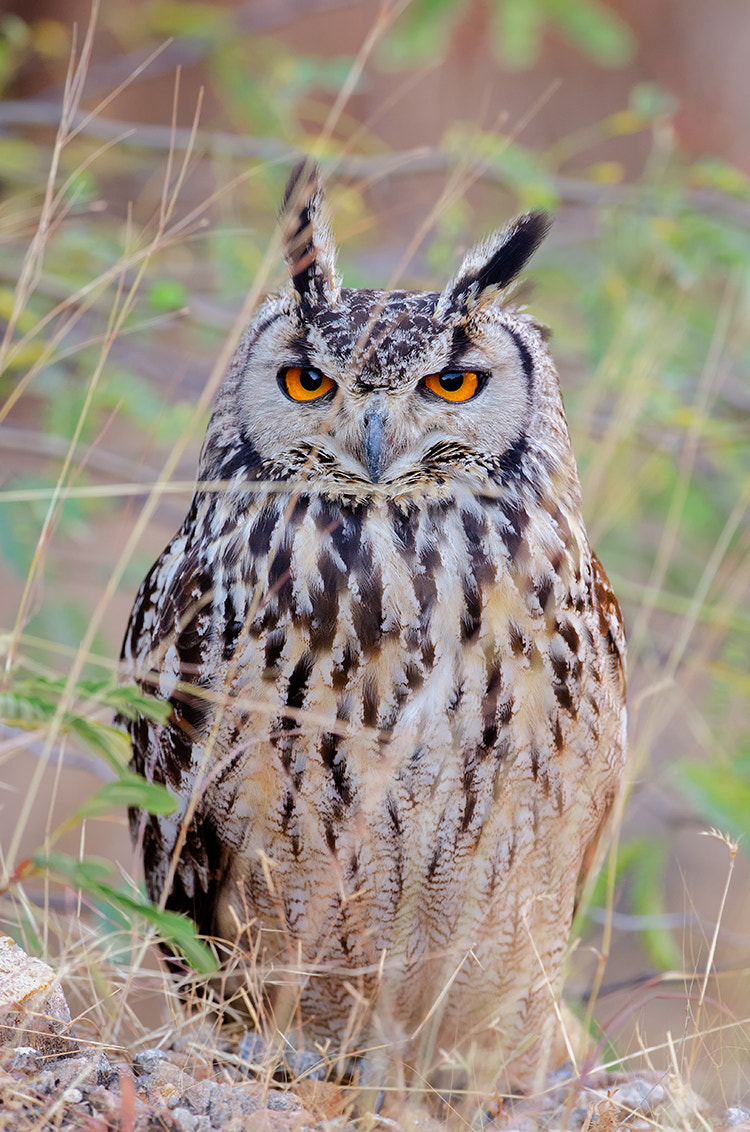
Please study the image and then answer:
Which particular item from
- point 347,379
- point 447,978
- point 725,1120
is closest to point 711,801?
point 447,978

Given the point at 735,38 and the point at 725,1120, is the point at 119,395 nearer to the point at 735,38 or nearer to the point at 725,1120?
the point at 725,1120

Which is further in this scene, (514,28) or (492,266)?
(514,28)

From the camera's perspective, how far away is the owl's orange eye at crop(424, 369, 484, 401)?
1.82 meters

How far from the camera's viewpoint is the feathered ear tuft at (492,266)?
186 centimetres

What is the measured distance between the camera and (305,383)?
1.84m

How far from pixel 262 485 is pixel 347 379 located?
217mm

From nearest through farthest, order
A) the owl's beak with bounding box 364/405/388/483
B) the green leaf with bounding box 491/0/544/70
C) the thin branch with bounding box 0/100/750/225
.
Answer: the owl's beak with bounding box 364/405/388/483 → the thin branch with bounding box 0/100/750/225 → the green leaf with bounding box 491/0/544/70

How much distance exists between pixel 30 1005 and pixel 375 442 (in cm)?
93

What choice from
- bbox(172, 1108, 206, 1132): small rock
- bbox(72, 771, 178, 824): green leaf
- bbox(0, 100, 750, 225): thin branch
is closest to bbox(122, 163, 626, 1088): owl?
bbox(172, 1108, 206, 1132): small rock

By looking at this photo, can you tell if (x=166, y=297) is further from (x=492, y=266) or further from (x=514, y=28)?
(x=514, y=28)

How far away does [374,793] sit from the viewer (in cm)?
177

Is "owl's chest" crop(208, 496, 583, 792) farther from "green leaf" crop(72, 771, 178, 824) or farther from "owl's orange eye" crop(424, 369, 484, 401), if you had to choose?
"green leaf" crop(72, 771, 178, 824)

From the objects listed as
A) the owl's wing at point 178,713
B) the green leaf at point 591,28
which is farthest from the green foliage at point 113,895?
the green leaf at point 591,28

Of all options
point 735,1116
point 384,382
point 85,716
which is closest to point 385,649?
point 384,382
